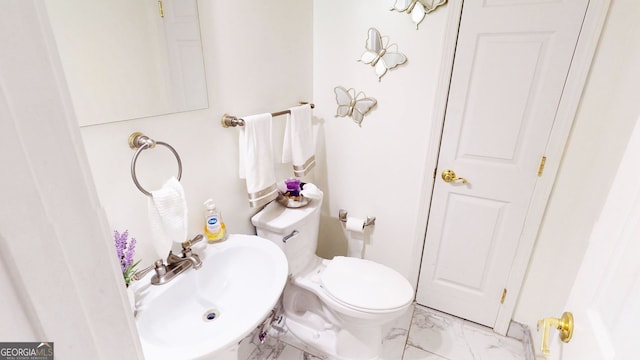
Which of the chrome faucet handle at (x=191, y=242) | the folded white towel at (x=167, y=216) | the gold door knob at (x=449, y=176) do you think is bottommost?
the chrome faucet handle at (x=191, y=242)

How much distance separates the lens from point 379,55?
1.58 meters

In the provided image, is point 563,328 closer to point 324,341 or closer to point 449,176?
point 449,176

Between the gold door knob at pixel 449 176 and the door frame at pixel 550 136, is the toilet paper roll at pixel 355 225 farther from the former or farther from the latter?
the gold door knob at pixel 449 176

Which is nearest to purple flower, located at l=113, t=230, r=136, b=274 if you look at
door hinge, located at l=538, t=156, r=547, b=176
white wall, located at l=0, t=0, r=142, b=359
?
white wall, located at l=0, t=0, r=142, b=359

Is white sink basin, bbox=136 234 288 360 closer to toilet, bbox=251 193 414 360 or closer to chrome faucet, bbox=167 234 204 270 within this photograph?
chrome faucet, bbox=167 234 204 270

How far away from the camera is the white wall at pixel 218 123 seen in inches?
33.9

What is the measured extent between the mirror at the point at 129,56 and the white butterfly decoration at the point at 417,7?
97cm

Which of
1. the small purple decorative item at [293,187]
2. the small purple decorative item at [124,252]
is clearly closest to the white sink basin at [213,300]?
the small purple decorative item at [124,252]

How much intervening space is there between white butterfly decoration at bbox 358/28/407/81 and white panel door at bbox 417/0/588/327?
11.6 inches

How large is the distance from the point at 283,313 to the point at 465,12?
6.08 ft

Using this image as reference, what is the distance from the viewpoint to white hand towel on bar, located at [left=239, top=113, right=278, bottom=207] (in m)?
1.24

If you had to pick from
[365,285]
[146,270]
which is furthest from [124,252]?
[365,285]

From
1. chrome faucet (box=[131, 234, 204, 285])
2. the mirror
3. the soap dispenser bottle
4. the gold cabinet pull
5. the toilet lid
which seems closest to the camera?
the gold cabinet pull

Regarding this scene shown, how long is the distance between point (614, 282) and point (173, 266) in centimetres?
112
